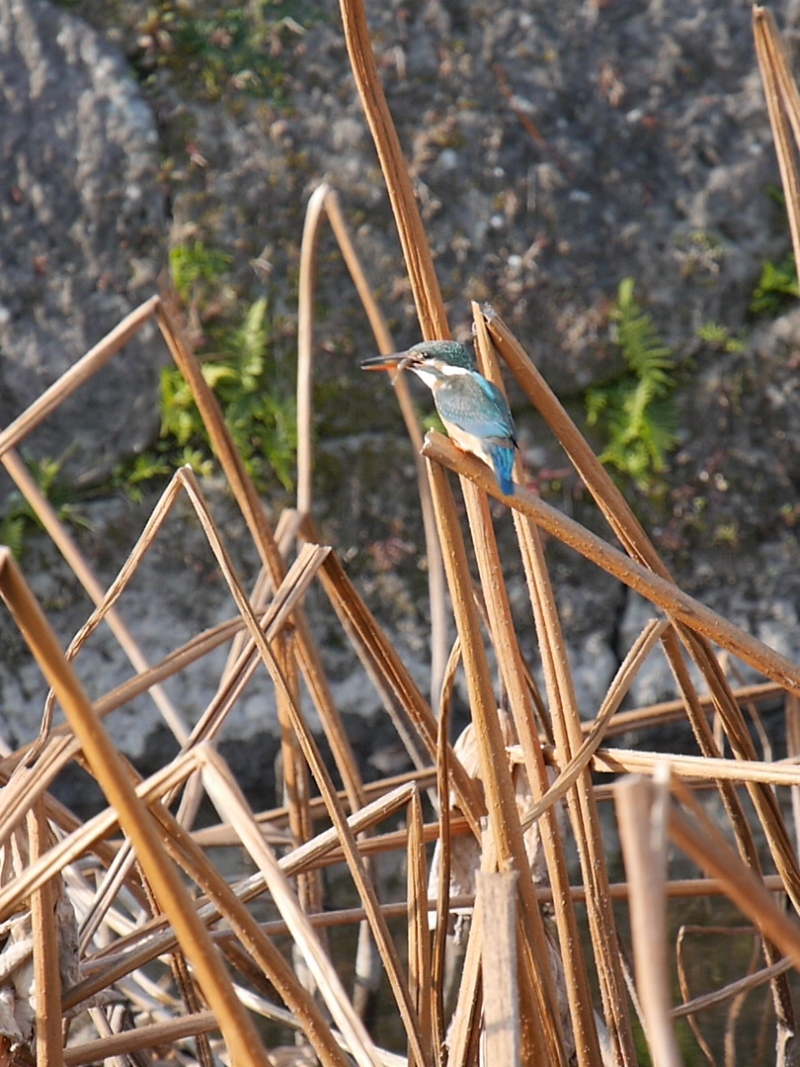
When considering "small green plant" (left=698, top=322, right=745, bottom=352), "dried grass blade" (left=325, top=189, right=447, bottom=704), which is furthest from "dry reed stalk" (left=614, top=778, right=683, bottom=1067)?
"small green plant" (left=698, top=322, right=745, bottom=352)

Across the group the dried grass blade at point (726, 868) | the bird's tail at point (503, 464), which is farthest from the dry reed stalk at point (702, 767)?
the dried grass blade at point (726, 868)

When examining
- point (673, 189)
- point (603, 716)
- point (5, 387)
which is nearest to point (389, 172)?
point (603, 716)

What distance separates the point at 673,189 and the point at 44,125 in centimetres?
252

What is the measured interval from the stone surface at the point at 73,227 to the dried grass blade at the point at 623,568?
338 cm

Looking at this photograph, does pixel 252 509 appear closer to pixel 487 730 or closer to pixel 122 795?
pixel 487 730

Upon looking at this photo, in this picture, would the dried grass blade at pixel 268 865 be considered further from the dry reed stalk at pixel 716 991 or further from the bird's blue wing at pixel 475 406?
the dry reed stalk at pixel 716 991

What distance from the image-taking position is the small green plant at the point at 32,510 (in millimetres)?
4176

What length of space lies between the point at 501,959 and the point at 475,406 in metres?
0.70

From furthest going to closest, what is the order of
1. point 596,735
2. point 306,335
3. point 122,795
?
1. point 306,335
2. point 596,735
3. point 122,795

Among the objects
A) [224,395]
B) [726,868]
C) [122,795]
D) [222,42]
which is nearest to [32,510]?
[224,395]

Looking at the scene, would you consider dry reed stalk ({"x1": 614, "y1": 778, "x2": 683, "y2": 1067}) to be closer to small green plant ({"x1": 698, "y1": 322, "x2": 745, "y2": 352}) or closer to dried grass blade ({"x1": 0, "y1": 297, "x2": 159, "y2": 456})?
dried grass blade ({"x1": 0, "y1": 297, "x2": 159, "y2": 456})

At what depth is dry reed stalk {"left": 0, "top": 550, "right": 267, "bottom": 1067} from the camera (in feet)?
2.59

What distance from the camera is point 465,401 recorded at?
4.86 ft

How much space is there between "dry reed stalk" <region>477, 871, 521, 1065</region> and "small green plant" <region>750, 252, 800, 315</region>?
4035 millimetres
